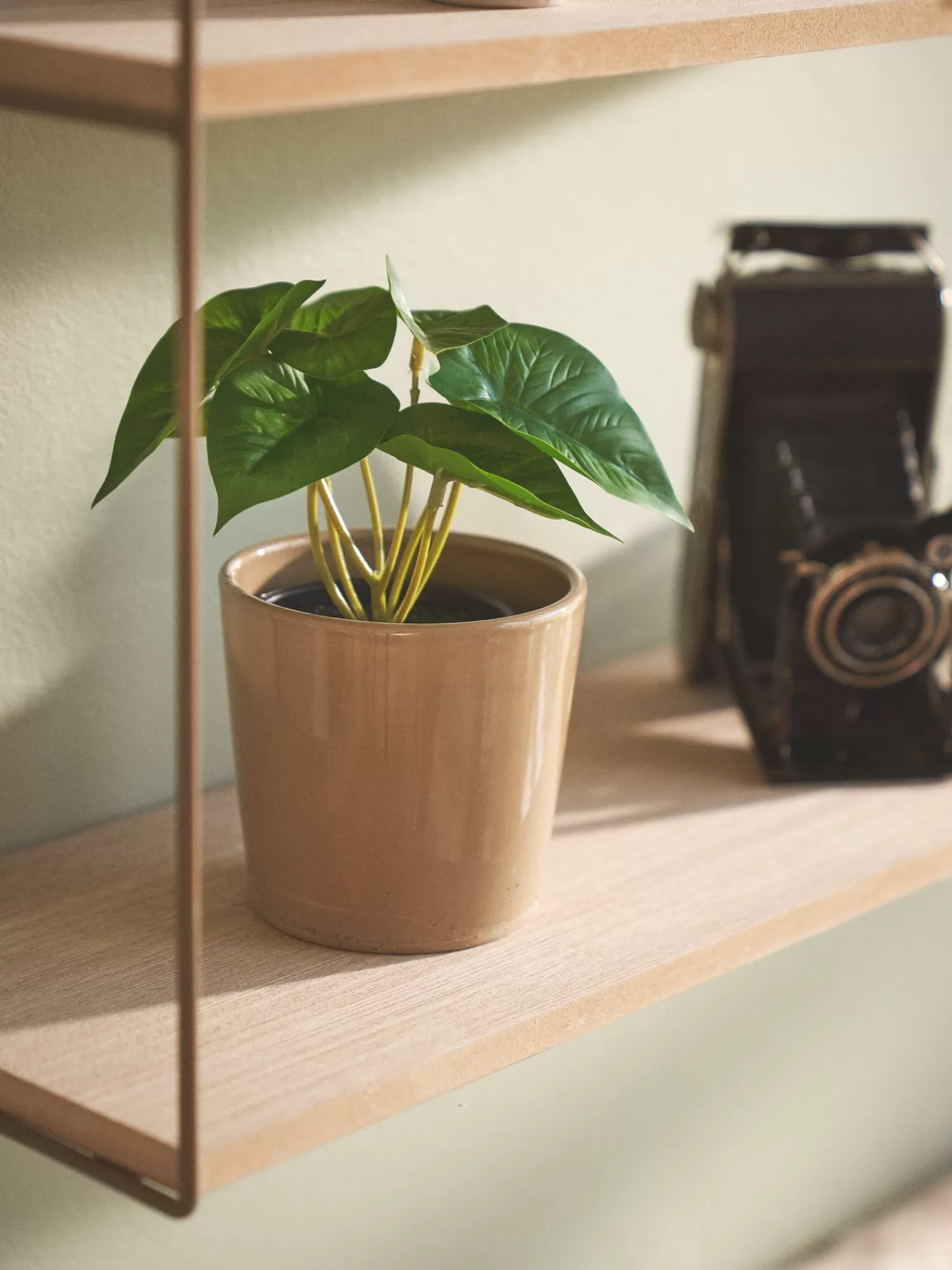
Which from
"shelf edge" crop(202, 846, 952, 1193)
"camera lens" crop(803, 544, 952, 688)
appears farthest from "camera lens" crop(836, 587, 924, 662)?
"shelf edge" crop(202, 846, 952, 1193)

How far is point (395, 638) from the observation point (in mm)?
574

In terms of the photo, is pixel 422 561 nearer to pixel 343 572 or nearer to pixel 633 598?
pixel 343 572

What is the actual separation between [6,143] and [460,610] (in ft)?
0.87

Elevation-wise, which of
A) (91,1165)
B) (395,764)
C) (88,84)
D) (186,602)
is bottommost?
(91,1165)

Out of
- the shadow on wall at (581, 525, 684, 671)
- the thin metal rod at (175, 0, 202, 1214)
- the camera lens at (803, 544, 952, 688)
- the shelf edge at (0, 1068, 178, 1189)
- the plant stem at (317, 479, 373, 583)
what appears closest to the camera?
the thin metal rod at (175, 0, 202, 1214)

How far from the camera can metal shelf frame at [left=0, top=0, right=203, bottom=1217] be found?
389mm

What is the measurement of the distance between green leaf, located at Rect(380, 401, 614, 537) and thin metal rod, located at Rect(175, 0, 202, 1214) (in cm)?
13

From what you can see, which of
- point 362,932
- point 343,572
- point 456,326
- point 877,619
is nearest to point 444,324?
point 456,326

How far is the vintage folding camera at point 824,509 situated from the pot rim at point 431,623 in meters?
0.20

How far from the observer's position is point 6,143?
0.62 metres

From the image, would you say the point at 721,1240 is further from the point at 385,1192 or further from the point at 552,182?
the point at 552,182

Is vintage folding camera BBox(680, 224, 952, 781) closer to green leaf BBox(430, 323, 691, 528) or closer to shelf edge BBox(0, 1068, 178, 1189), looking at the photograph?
green leaf BBox(430, 323, 691, 528)

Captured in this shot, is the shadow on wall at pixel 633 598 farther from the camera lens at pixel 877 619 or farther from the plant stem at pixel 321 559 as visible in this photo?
the plant stem at pixel 321 559

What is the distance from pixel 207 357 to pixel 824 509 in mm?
442
